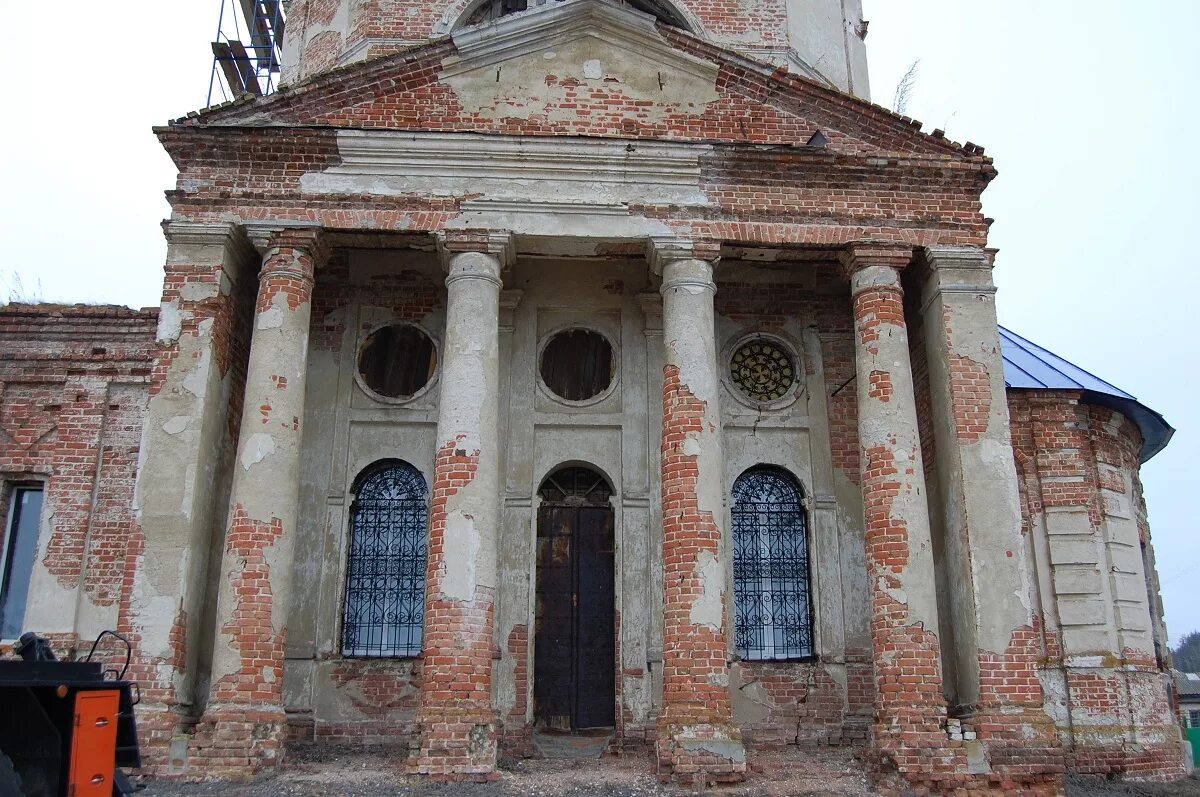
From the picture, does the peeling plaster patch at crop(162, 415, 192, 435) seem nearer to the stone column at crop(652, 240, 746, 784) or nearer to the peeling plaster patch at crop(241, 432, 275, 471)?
the peeling plaster patch at crop(241, 432, 275, 471)

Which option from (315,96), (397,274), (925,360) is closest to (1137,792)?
(925,360)

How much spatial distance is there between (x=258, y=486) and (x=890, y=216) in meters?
7.12

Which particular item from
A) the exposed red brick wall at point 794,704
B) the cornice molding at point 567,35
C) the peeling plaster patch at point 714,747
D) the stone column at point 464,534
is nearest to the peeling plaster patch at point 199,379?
the stone column at point 464,534

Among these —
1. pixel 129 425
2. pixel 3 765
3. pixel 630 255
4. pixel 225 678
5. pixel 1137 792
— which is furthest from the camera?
pixel 129 425

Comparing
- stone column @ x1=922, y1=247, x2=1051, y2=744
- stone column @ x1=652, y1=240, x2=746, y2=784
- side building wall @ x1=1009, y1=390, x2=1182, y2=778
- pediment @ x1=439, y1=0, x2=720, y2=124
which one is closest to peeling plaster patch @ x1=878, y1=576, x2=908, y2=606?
stone column @ x1=922, y1=247, x2=1051, y2=744

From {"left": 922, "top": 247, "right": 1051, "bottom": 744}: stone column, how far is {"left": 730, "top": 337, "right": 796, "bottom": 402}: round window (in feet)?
6.69

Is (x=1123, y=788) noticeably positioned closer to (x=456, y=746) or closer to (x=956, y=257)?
(x=956, y=257)

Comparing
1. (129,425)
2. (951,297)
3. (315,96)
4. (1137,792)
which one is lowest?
(1137,792)

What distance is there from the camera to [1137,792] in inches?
436

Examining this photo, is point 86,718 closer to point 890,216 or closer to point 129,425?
point 129,425

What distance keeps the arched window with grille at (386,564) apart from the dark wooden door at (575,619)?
1.41 m

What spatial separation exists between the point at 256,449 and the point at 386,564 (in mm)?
2569

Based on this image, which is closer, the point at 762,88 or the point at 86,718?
the point at 86,718

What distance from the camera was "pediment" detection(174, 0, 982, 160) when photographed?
1159 centimetres
